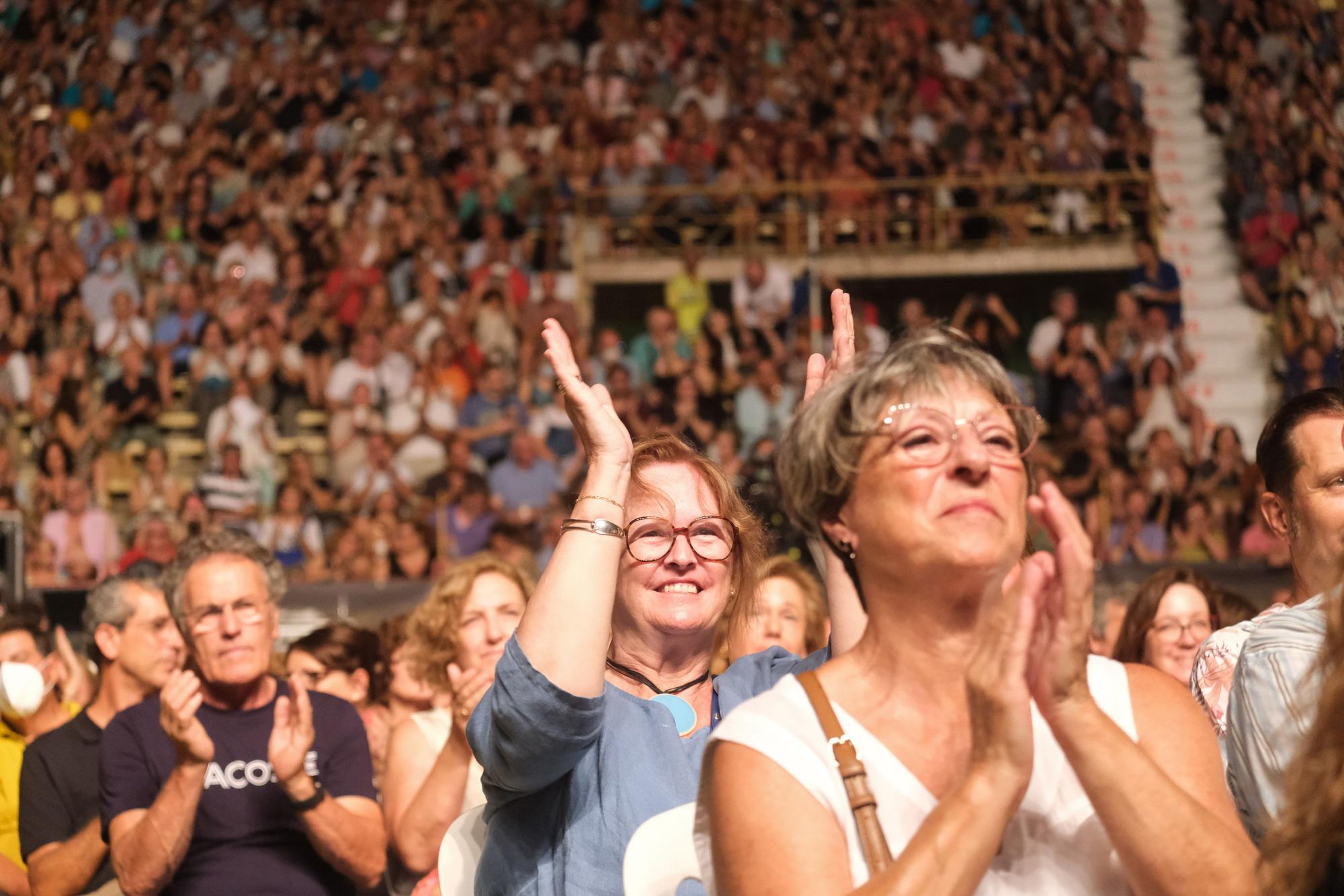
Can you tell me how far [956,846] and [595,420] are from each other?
0.90 metres

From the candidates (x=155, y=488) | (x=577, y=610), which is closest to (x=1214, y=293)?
(x=155, y=488)

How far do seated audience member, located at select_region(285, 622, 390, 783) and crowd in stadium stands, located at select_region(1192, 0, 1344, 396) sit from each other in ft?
24.8

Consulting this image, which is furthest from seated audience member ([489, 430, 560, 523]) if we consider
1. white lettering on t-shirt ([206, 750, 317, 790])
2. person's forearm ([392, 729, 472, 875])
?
person's forearm ([392, 729, 472, 875])

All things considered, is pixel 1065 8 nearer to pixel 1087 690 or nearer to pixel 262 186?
pixel 262 186

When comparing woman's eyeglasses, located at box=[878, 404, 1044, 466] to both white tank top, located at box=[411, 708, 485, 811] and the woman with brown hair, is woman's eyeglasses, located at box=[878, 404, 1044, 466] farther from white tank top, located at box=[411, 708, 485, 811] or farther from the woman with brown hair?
white tank top, located at box=[411, 708, 485, 811]

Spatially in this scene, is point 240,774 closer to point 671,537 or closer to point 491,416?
point 671,537

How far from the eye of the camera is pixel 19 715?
179 inches

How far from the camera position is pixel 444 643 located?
4.00 meters

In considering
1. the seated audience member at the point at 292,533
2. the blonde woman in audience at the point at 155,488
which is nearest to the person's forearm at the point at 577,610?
the seated audience member at the point at 292,533

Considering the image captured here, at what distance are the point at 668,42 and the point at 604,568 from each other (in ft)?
40.4

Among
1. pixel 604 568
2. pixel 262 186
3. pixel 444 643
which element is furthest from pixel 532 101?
pixel 604 568

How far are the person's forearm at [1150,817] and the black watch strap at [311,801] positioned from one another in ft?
7.52

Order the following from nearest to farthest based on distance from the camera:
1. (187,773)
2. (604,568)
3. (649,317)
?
(604,568) < (187,773) < (649,317)

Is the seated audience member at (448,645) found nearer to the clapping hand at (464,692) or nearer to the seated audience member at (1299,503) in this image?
the clapping hand at (464,692)
